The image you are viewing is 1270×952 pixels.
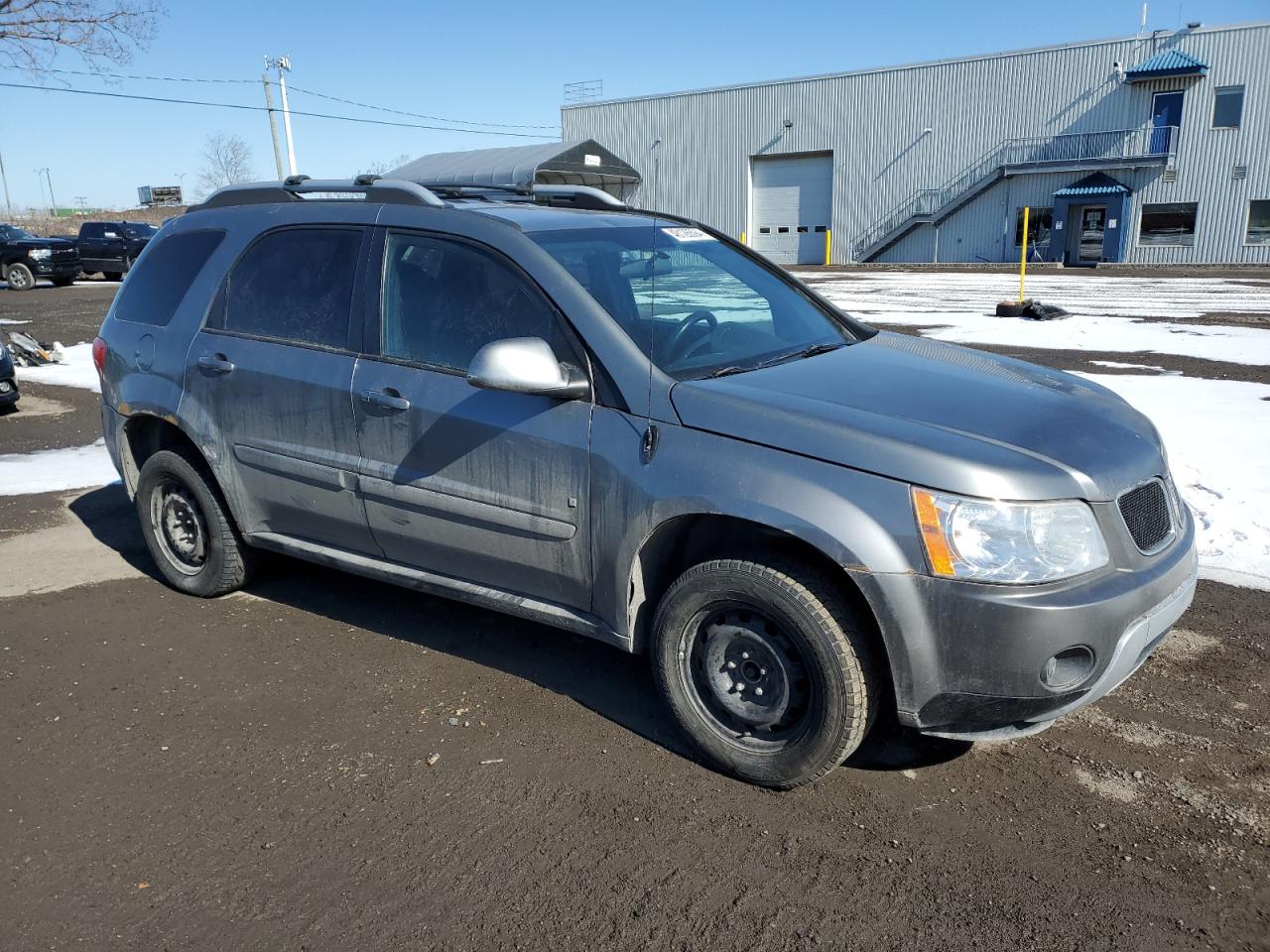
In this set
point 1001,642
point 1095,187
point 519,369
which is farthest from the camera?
point 1095,187

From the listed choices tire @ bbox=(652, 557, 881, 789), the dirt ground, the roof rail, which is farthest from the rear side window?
tire @ bbox=(652, 557, 881, 789)

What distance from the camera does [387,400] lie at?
3.83m

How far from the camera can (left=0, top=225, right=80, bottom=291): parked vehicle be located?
27.6 metres

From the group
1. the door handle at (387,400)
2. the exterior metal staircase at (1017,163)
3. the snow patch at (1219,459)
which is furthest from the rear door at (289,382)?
the exterior metal staircase at (1017,163)

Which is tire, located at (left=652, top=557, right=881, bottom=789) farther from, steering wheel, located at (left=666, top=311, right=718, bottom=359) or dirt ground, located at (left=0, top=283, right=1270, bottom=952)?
steering wheel, located at (left=666, top=311, right=718, bottom=359)

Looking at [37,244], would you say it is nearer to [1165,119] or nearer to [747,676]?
[747,676]

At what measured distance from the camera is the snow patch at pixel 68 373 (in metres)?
11.7

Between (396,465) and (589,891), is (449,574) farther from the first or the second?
(589,891)

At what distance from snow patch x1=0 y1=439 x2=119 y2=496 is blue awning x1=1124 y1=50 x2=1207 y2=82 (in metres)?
40.1

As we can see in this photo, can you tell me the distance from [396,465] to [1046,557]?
235 centimetres

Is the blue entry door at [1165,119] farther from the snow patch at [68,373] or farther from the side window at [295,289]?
the side window at [295,289]

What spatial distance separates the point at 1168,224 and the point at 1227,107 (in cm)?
450

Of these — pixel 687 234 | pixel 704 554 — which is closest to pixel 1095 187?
pixel 687 234

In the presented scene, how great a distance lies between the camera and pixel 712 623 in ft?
10.7
